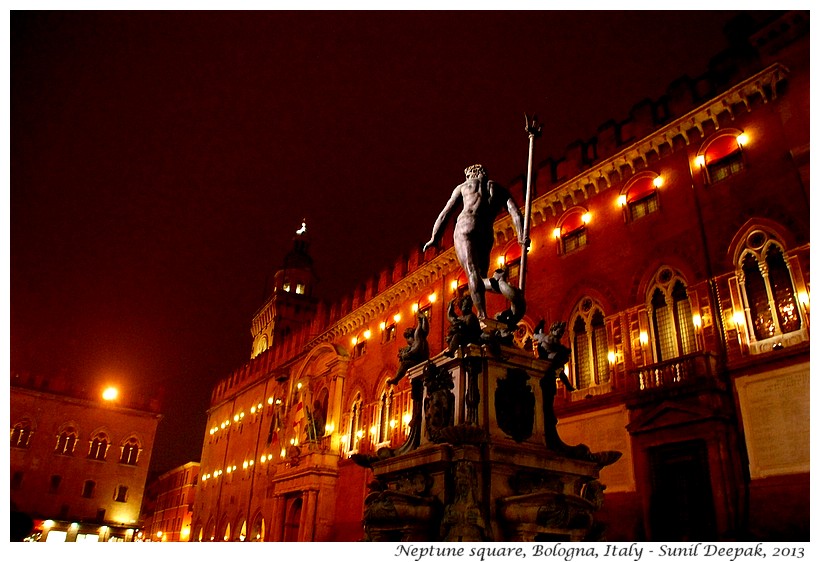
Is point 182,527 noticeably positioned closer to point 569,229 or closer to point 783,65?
point 569,229

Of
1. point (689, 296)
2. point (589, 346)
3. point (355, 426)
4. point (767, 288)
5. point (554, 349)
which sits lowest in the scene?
point (554, 349)

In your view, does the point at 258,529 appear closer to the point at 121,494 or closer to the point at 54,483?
the point at 121,494

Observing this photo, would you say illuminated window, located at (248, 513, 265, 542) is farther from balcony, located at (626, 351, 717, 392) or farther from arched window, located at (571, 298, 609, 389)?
balcony, located at (626, 351, 717, 392)

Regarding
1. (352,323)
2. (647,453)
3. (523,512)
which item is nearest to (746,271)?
(647,453)

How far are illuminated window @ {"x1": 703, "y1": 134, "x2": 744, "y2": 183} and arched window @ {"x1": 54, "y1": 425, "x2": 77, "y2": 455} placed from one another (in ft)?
140

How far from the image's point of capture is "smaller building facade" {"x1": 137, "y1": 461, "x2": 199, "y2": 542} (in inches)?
1795

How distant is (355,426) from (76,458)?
26258mm

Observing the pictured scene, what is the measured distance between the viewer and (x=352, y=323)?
28844 mm

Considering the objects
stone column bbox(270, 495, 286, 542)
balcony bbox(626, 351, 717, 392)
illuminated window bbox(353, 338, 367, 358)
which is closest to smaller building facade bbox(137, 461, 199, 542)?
stone column bbox(270, 495, 286, 542)

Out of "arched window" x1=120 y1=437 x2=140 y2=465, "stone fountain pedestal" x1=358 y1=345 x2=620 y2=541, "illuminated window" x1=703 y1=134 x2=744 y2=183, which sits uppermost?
"illuminated window" x1=703 y1=134 x2=744 y2=183

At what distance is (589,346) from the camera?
656 inches

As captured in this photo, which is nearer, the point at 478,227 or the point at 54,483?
the point at 478,227

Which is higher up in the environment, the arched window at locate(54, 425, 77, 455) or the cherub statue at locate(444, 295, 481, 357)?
the arched window at locate(54, 425, 77, 455)

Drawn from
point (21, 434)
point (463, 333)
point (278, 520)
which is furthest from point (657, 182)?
point (21, 434)
